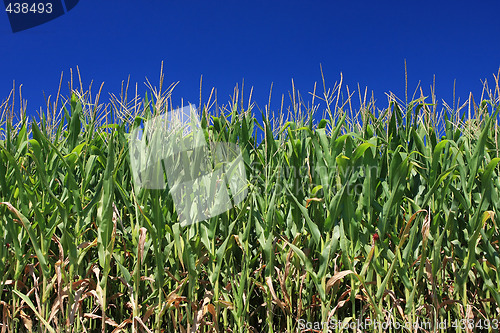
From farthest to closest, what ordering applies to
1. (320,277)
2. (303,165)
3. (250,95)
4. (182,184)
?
(250,95) → (303,165) → (182,184) → (320,277)

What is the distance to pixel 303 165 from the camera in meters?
2.10

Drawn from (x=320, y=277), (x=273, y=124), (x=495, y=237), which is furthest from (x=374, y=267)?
(x=273, y=124)

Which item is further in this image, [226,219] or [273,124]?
[273,124]

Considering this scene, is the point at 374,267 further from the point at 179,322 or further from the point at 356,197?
the point at 179,322

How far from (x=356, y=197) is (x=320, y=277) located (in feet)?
1.60

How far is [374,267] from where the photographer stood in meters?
1.83

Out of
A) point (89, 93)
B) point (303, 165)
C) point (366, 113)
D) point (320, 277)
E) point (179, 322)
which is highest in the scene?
point (89, 93)

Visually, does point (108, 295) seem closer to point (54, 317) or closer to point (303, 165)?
point (54, 317)

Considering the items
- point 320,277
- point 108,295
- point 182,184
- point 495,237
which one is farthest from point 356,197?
point 108,295

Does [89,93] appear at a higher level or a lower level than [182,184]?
higher

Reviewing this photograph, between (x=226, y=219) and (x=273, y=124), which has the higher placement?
(x=273, y=124)

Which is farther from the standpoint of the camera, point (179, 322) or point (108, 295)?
point (108, 295)

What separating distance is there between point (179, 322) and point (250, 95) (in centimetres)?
131

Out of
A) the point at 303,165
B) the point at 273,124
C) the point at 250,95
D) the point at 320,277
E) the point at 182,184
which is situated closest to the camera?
the point at 320,277
